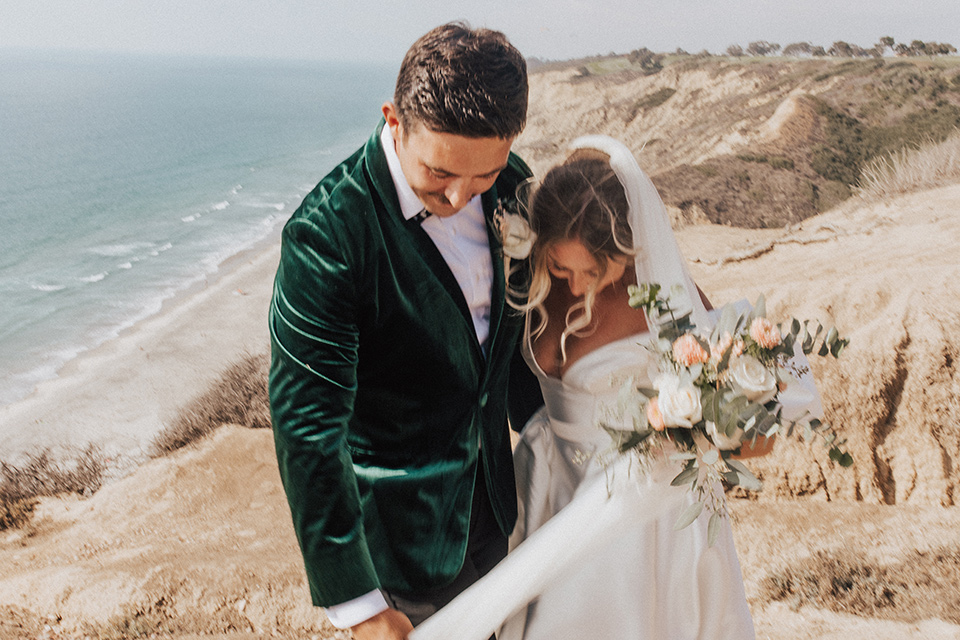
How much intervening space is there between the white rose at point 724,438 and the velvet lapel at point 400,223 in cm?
70

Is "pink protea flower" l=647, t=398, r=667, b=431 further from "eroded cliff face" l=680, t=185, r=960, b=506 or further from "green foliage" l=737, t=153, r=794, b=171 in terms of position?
"green foliage" l=737, t=153, r=794, b=171

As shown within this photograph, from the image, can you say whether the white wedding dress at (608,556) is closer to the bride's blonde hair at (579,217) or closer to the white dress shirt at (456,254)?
the bride's blonde hair at (579,217)

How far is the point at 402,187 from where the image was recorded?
176 cm

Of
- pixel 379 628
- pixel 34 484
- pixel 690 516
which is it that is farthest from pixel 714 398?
pixel 34 484

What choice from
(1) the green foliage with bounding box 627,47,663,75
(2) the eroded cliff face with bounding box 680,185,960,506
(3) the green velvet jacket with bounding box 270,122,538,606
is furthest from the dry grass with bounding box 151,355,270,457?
(1) the green foliage with bounding box 627,47,663,75


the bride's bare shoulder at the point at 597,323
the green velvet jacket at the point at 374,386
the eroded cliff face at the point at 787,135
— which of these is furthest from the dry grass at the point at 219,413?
the green velvet jacket at the point at 374,386

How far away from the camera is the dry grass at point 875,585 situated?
3.47 metres

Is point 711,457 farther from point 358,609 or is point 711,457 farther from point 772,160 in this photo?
point 772,160

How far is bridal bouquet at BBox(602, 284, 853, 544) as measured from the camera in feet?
5.87

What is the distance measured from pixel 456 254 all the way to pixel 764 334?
0.82 metres

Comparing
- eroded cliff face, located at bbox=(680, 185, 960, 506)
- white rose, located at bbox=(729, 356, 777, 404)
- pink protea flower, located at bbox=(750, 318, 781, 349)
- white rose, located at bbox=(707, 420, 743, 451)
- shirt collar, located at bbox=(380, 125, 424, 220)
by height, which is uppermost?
shirt collar, located at bbox=(380, 125, 424, 220)

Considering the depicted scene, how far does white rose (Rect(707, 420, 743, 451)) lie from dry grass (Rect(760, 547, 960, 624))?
90.5 inches

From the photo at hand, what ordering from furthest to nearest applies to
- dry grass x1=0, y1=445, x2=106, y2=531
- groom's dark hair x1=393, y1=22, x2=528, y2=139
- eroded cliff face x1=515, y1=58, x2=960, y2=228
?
eroded cliff face x1=515, y1=58, x2=960, y2=228 → dry grass x1=0, y1=445, x2=106, y2=531 → groom's dark hair x1=393, y1=22, x2=528, y2=139

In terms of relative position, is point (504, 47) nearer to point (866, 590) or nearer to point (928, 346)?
point (866, 590)
